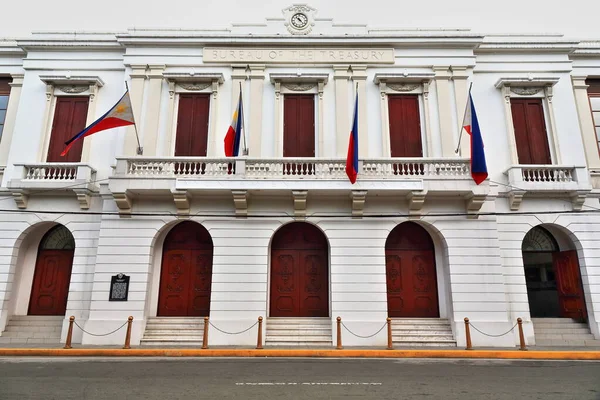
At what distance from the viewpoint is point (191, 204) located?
549 inches

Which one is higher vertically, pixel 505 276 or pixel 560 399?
pixel 505 276

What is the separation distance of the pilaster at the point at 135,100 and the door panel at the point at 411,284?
34.0ft

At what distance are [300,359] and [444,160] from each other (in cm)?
825

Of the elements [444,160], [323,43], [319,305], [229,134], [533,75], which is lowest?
[319,305]

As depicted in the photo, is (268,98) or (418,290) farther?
(268,98)

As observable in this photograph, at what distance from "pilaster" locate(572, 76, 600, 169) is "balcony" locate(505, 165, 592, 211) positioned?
61.6 inches

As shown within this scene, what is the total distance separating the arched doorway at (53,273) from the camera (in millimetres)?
14438

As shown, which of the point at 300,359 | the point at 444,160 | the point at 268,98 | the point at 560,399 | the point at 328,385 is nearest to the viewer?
the point at 560,399

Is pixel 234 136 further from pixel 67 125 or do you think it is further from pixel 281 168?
pixel 67 125

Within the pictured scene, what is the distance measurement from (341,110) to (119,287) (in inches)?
404

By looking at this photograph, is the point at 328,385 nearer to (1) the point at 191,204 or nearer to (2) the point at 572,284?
(1) the point at 191,204

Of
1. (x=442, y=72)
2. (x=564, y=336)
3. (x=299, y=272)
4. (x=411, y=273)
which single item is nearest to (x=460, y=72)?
(x=442, y=72)

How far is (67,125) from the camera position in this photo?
15.5 metres

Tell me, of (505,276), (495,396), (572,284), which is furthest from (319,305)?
(572,284)
